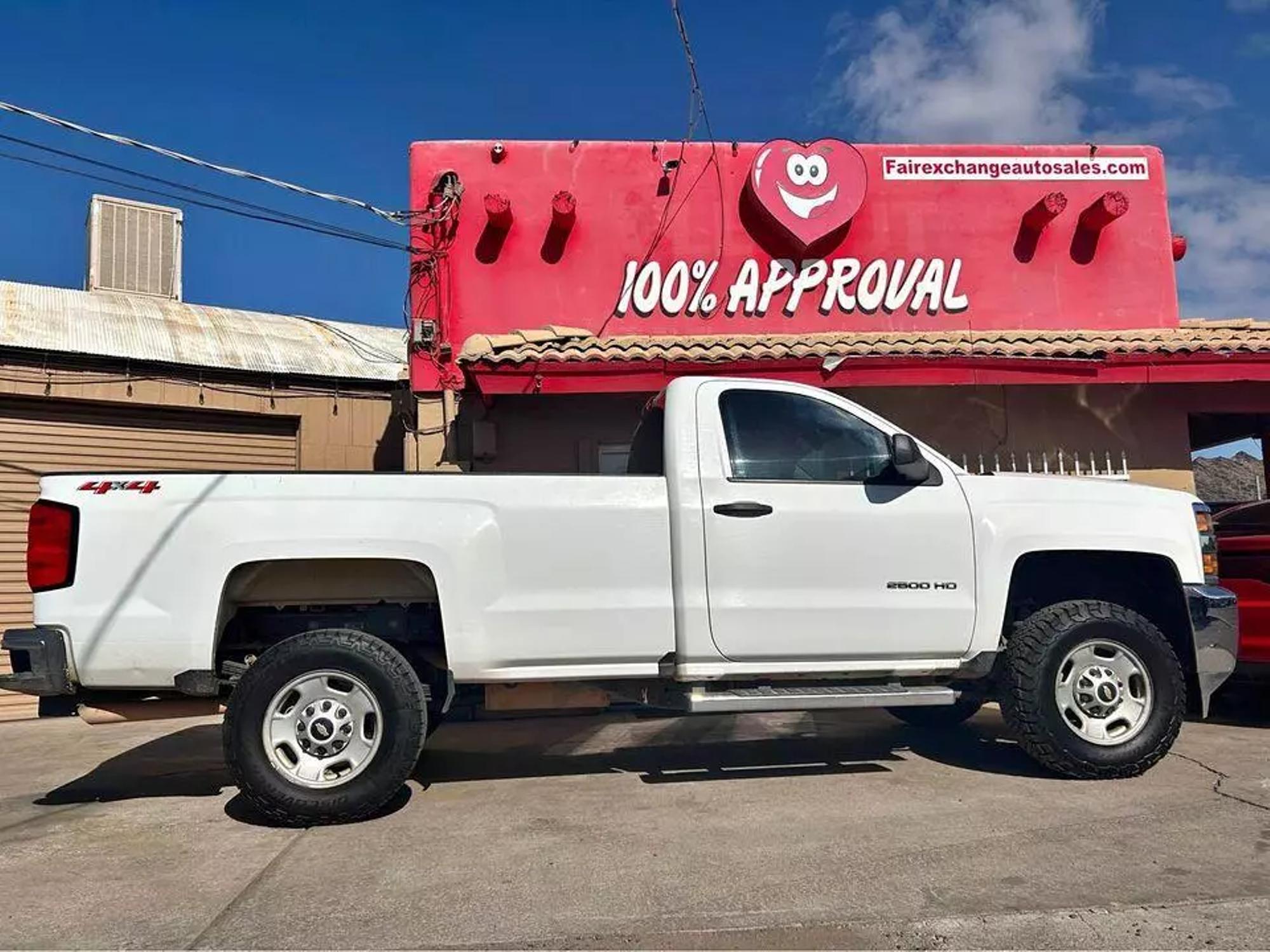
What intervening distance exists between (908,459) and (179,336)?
9.52m

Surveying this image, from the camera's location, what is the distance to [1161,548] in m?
5.15

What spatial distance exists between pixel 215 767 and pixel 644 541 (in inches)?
136

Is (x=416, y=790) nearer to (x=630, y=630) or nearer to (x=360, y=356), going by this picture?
(x=630, y=630)

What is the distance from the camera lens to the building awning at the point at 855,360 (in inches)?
320

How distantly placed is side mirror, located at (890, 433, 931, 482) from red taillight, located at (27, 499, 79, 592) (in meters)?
3.94

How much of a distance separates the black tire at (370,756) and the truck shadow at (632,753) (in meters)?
0.31

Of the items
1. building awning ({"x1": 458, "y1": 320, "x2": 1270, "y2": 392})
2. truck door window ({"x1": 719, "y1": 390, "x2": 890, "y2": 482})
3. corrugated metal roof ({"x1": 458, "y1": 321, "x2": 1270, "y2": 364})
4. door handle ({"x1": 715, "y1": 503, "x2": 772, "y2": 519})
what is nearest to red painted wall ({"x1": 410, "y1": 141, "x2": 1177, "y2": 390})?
corrugated metal roof ({"x1": 458, "y1": 321, "x2": 1270, "y2": 364})

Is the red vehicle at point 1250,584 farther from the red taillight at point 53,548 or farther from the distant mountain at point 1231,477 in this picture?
the distant mountain at point 1231,477

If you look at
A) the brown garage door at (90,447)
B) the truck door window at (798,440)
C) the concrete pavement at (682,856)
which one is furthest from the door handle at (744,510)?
the brown garage door at (90,447)

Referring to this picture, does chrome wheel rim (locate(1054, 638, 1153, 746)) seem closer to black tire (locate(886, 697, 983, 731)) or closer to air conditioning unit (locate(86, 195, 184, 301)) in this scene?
black tire (locate(886, 697, 983, 731))

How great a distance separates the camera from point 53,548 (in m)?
4.34

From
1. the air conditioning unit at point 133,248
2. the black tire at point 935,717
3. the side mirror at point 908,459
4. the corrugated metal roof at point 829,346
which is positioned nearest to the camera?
the side mirror at point 908,459

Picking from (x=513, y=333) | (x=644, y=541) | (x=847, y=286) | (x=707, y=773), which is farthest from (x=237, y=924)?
(x=847, y=286)

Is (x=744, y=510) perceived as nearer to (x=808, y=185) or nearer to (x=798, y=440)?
(x=798, y=440)
